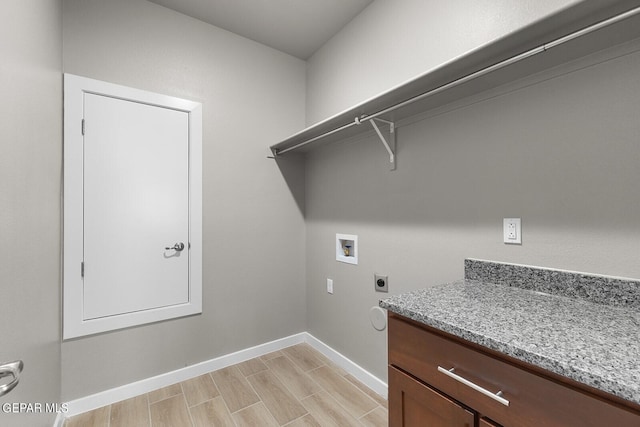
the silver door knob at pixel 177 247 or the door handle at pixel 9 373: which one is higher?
the silver door knob at pixel 177 247

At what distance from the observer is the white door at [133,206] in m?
1.70

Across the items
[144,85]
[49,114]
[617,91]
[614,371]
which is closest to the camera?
[614,371]

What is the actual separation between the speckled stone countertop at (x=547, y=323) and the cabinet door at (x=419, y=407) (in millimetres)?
223

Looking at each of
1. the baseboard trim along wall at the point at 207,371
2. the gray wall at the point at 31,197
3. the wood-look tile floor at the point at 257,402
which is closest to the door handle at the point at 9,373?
the gray wall at the point at 31,197

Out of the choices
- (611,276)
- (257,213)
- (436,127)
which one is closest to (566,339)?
(611,276)

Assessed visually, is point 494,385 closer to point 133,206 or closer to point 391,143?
point 391,143

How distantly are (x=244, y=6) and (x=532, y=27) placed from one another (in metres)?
1.80

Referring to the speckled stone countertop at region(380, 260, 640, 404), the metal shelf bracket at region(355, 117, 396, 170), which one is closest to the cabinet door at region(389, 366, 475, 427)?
the speckled stone countertop at region(380, 260, 640, 404)

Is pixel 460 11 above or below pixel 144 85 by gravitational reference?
above

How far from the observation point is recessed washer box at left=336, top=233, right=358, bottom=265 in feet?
6.73

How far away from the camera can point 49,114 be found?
53.6 inches

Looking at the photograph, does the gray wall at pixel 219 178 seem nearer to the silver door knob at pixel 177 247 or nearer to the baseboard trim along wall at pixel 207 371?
the baseboard trim along wall at pixel 207 371

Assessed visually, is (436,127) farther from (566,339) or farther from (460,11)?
(566,339)

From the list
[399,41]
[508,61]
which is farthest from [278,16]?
[508,61]
